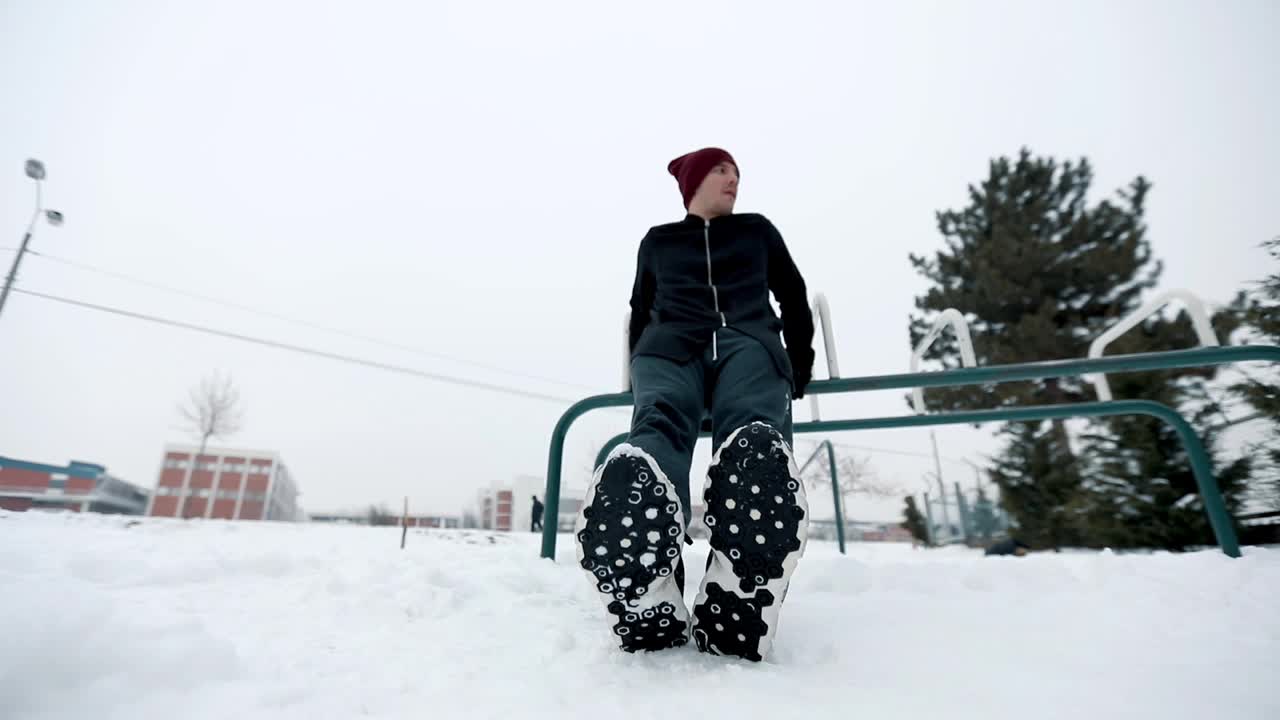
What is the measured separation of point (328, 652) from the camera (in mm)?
830

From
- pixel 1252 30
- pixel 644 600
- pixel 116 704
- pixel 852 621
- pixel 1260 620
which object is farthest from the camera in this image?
pixel 1252 30

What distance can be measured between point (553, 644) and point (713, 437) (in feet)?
1.45

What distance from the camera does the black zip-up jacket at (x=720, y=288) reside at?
3.83 ft

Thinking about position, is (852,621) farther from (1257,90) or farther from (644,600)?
(1257,90)

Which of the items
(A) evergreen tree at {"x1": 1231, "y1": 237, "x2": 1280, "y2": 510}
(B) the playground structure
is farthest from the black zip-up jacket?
(A) evergreen tree at {"x1": 1231, "y1": 237, "x2": 1280, "y2": 510}

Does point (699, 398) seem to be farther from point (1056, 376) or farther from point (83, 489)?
point (83, 489)

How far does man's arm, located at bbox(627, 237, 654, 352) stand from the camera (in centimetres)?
143

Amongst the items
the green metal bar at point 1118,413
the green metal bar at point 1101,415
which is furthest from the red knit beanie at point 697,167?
the green metal bar at point 1118,413

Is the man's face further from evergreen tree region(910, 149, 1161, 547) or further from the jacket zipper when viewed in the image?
evergreen tree region(910, 149, 1161, 547)

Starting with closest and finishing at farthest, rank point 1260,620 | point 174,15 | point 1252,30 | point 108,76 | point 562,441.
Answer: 1. point 1260,620
2. point 562,441
3. point 1252,30
4. point 108,76
5. point 174,15

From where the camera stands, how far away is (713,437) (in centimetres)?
99

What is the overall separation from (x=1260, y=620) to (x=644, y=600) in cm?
109

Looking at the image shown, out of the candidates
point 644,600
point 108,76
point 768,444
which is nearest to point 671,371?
point 768,444

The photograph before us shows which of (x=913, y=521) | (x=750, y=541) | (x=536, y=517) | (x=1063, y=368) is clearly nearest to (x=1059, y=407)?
(x=1063, y=368)
